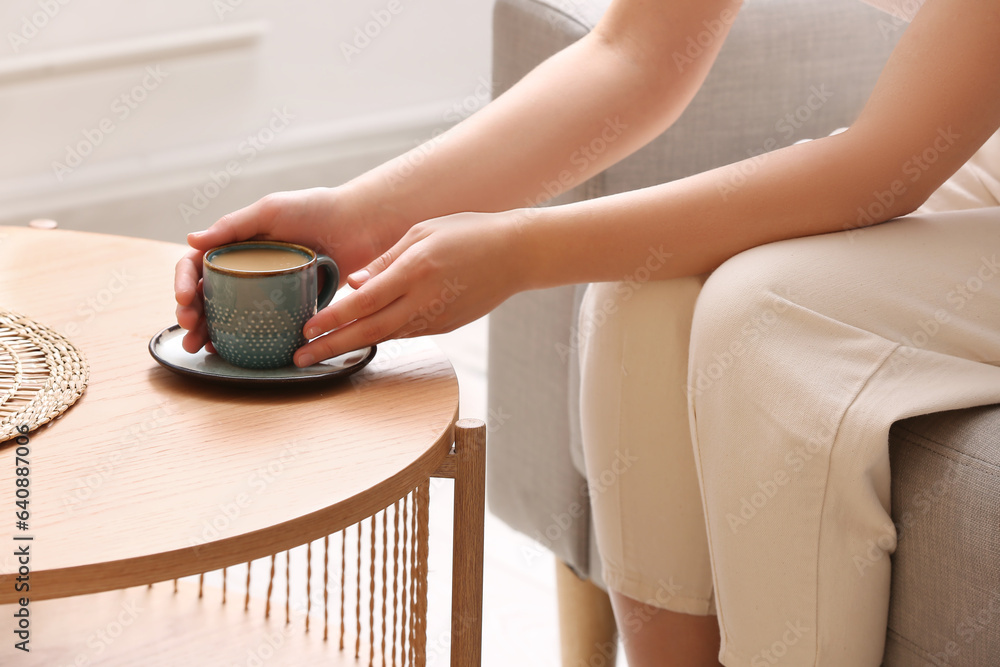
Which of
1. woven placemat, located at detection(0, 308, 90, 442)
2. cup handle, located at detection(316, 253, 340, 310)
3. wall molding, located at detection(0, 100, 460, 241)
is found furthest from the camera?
wall molding, located at detection(0, 100, 460, 241)

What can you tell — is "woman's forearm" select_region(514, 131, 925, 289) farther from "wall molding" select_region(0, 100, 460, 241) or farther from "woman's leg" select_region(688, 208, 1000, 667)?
"wall molding" select_region(0, 100, 460, 241)

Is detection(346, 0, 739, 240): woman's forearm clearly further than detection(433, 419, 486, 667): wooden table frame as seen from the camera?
Yes

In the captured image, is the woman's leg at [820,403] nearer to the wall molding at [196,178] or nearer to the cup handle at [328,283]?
the cup handle at [328,283]

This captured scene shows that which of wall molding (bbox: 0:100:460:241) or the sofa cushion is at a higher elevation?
the sofa cushion

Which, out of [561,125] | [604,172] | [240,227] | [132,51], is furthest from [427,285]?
[132,51]

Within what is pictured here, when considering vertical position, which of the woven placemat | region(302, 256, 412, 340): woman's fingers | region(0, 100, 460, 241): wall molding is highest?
region(302, 256, 412, 340): woman's fingers

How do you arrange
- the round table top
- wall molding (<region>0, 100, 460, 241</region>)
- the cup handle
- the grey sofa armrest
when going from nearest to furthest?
the round table top
the cup handle
the grey sofa armrest
wall molding (<region>0, 100, 460, 241</region>)

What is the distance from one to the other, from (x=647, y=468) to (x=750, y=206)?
20cm

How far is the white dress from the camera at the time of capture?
61 cm

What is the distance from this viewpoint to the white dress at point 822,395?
24.0 inches

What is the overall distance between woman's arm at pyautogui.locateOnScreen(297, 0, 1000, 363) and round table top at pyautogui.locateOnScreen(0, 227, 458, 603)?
6cm

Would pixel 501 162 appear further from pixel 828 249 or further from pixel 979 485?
pixel 979 485

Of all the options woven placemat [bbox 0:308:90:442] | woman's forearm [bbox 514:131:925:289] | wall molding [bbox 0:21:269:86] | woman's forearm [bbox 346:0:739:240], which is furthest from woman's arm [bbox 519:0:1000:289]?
wall molding [bbox 0:21:269:86]

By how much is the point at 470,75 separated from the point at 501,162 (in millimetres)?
2075
